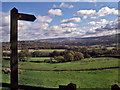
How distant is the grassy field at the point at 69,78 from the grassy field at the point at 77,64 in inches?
11.5

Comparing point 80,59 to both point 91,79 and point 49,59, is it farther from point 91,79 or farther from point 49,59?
point 49,59

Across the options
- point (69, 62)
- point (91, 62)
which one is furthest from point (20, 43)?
point (91, 62)

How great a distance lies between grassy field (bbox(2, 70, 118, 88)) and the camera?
5.16 metres

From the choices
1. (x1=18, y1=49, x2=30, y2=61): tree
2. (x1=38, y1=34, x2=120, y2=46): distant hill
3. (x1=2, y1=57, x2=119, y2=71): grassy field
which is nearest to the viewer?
(x1=2, y1=57, x2=119, y2=71): grassy field

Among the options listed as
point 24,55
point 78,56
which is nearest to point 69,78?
point 78,56

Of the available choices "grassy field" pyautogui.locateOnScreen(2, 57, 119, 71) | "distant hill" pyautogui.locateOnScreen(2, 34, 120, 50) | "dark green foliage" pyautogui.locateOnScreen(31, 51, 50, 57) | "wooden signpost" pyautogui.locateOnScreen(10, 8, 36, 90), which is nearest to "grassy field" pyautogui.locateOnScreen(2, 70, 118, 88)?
"grassy field" pyautogui.locateOnScreen(2, 57, 119, 71)

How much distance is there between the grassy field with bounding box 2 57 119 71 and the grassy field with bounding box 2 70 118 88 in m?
0.29

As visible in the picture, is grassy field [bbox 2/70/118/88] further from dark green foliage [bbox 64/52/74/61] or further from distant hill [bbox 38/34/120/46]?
distant hill [bbox 38/34/120/46]

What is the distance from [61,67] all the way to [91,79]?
69.4 inches

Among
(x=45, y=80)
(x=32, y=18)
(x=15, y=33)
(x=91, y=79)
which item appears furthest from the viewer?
(x=45, y=80)

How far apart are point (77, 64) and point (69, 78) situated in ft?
2.98

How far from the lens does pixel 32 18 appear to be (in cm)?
209

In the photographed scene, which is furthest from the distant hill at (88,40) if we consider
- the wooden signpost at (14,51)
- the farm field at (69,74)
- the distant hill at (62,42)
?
the wooden signpost at (14,51)

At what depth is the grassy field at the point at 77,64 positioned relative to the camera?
547 centimetres
